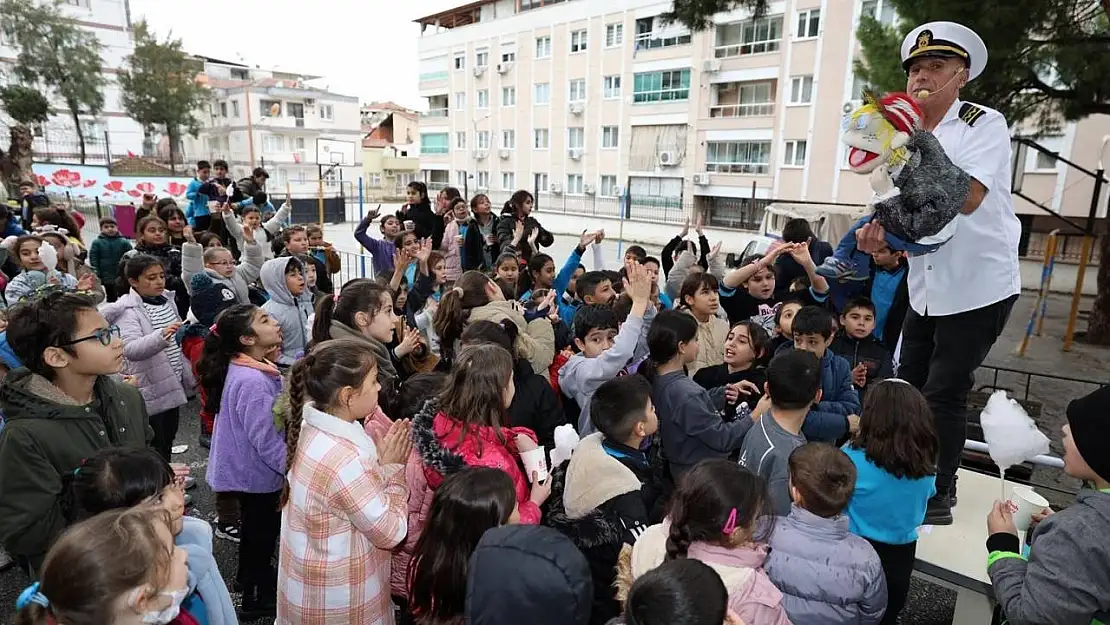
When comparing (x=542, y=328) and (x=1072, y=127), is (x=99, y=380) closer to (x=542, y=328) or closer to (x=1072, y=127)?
(x=542, y=328)

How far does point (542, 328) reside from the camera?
377 cm

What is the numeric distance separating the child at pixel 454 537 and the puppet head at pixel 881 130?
1730 mm

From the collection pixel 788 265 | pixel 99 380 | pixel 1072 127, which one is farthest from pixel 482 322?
pixel 1072 127

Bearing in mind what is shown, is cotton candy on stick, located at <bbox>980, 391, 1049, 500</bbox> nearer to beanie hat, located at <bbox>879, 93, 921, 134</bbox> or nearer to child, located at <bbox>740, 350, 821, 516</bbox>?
child, located at <bbox>740, 350, 821, 516</bbox>

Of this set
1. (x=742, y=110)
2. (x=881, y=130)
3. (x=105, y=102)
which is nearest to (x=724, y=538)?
(x=881, y=130)

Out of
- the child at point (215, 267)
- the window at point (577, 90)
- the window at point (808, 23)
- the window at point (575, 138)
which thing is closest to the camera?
the child at point (215, 267)

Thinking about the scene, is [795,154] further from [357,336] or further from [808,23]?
[357,336]

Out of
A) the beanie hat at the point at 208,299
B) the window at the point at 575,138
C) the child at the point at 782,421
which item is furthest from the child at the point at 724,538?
the window at the point at 575,138

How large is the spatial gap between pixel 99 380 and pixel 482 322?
5.38 feet

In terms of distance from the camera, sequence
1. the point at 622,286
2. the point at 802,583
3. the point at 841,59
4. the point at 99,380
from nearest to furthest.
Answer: the point at 802,583
the point at 99,380
the point at 622,286
the point at 841,59

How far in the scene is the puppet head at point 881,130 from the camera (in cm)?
221

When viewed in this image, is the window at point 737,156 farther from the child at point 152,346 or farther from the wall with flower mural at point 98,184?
the child at point 152,346

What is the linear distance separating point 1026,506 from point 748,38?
2601 cm

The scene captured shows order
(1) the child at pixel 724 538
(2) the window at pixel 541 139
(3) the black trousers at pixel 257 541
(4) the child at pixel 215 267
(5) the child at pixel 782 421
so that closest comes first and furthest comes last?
(1) the child at pixel 724 538 < (5) the child at pixel 782 421 < (3) the black trousers at pixel 257 541 < (4) the child at pixel 215 267 < (2) the window at pixel 541 139
